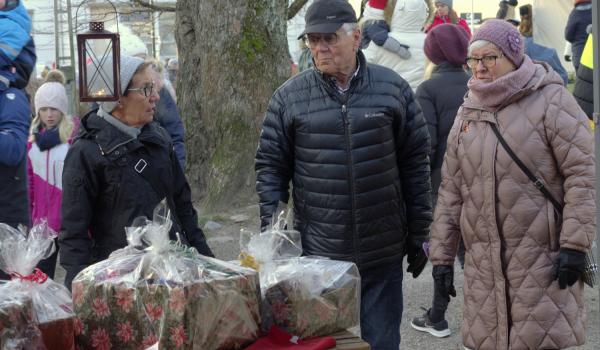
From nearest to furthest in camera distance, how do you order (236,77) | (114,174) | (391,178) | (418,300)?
1. (114,174)
2. (391,178)
3. (418,300)
4. (236,77)

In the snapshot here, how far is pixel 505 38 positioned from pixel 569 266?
1.05m

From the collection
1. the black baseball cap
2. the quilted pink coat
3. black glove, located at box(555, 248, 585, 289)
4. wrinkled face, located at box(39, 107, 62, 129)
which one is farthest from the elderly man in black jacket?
wrinkled face, located at box(39, 107, 62, 129)

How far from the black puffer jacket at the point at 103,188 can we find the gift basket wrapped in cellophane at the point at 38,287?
0.77 metres

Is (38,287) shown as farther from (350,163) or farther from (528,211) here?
(528,211)

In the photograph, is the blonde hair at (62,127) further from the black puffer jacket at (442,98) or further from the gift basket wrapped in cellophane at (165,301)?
the gift basket wrapped in cellophane at (165,301)

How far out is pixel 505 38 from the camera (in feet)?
13.5

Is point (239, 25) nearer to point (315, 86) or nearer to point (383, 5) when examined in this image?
point (383, 5)

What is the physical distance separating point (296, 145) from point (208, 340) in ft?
6.04

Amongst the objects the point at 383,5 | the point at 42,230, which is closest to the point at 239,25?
the point at 383,5

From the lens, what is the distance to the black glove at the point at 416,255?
448 cm

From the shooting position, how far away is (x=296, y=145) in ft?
14.3

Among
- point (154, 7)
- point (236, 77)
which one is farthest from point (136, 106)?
point (154, 7)

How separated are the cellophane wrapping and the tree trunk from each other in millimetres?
6634

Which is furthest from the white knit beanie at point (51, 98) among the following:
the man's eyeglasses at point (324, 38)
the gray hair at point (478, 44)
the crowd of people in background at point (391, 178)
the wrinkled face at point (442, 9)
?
the gray hair at point (478, 44)
